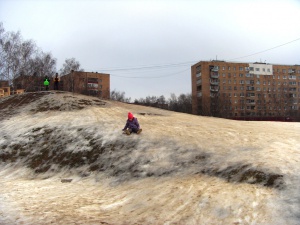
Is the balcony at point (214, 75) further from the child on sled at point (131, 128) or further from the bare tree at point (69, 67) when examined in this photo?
the child on sled at point (131, 128)

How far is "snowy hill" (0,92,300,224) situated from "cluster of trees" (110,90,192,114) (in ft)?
242

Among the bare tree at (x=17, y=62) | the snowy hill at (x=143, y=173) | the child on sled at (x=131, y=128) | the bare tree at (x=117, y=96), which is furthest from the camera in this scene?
the bare tree at (x=117, y=96)

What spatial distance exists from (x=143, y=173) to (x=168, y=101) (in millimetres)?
114266

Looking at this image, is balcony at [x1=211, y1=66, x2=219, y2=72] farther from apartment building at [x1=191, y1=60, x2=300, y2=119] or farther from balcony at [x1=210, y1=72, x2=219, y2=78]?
balcony at [x1=210, y1=72, x2=219, y2=78]

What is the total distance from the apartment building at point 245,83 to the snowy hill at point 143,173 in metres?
75.0

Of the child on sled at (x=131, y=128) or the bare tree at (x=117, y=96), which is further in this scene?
the bare tree at (x=117, y=96)

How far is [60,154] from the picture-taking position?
47.6 ft

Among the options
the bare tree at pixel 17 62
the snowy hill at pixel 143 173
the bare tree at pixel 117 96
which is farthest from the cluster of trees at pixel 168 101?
the snowy hill at pixel 143 173

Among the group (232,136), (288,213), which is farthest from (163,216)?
(232,136)

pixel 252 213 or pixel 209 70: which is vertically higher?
pixel 209 70

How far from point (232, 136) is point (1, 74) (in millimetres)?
36157

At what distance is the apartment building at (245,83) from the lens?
309 feet

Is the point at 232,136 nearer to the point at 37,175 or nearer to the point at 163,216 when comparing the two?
Answer: the point at 163,216

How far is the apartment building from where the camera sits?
94.1m
